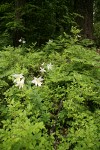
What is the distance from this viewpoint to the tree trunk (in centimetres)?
980

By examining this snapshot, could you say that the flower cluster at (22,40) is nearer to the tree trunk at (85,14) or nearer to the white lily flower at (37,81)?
the white lily flower at (37,81)

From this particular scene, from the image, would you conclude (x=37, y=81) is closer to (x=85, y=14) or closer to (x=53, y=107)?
(x=53, y=107)

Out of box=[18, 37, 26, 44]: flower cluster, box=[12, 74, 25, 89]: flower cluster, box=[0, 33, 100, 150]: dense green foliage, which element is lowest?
box=[18, 37, 26, 44]: flower cluster

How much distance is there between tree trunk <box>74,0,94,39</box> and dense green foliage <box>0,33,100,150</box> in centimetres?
442

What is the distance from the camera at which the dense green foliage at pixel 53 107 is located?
131 inches

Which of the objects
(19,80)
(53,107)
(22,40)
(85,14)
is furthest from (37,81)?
(85,14)

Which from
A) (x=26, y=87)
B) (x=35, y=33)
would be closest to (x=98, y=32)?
(x=35, y=33)

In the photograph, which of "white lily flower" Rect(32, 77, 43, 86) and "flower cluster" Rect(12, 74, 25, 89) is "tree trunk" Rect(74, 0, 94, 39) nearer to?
"white lily flower" Rect(32, 77, 43, 86)

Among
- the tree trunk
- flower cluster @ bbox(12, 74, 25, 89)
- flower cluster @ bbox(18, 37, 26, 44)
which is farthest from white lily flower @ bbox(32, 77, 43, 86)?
the tree trunk

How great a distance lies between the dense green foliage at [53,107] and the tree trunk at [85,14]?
4416 millimetres

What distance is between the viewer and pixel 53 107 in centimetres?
439

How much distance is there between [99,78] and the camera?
16.5 ft

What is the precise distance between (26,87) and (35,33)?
3852 millimetres

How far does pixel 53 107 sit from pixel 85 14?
639 centimetres
